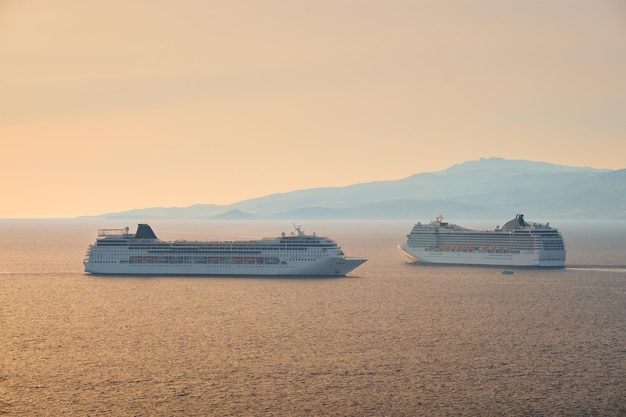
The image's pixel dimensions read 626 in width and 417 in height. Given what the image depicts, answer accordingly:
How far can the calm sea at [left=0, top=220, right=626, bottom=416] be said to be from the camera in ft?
163

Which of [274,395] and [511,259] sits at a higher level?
[511,259]

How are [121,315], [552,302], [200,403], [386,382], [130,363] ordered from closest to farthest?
[200,403] → [386,382] → [130,363] → [121,315] → [552,302]

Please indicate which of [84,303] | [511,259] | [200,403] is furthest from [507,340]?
[511,259]

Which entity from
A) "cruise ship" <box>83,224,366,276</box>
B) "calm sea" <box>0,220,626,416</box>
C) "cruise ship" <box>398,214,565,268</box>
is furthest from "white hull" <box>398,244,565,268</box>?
"cruise ship" <box>83,224,366,276</box>

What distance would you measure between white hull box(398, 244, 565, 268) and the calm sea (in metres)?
26.2

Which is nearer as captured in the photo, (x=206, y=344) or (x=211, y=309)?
(x=206, y=344)

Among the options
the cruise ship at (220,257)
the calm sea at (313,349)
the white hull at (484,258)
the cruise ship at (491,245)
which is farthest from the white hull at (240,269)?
the cruise ship at (491,245)

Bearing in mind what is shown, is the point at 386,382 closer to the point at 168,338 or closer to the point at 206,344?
the point at 206,344

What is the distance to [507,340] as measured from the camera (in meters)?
68.2

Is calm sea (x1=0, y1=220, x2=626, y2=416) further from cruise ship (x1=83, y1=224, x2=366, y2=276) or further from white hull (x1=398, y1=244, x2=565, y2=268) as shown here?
white hull (x1=398, y1=244, x2=565, y2=268)

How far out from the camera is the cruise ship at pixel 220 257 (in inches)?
4786

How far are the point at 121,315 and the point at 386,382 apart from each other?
36210 millimetres

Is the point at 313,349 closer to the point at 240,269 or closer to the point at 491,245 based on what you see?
the point at 240,269

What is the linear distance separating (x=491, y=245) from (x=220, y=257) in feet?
153
